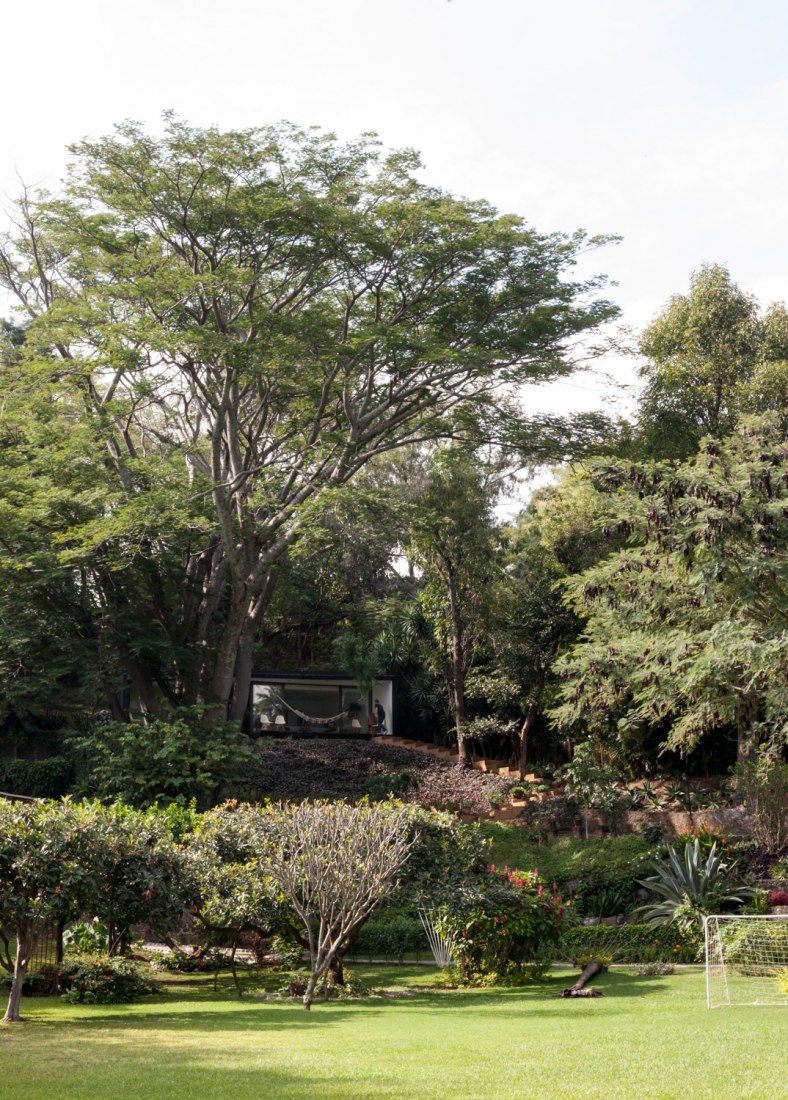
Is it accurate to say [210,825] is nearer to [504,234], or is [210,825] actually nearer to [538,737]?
[504,234]

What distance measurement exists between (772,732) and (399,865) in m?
7.46

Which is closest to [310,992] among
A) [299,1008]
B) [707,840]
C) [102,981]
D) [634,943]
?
[299,1008]

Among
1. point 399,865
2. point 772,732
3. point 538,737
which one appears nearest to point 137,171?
point 399,865

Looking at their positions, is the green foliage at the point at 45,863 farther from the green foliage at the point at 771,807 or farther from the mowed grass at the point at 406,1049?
the green foliage at the point at 771,807

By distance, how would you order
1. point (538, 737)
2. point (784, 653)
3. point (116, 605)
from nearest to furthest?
point (784, 653)
point (116, 605)
point (538, 737)

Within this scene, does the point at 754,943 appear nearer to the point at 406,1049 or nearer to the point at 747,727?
the point at 406,1049

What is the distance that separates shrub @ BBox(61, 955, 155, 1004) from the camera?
1299 cm

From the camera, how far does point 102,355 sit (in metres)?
20.8

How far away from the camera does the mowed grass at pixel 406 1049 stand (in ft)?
23.5

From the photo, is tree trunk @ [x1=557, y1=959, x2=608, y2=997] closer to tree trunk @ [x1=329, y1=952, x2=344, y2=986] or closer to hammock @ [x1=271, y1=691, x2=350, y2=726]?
tree trunk @ [x1=329, y1=952, x2=344, y2=986]

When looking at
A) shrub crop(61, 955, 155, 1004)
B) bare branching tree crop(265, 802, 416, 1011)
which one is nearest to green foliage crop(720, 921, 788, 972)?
bare branching tree crop(265, 802, 416, 1011)

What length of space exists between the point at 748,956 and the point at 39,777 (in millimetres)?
17596

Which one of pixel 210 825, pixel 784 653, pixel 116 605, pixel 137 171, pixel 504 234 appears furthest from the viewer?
pixel 116 605

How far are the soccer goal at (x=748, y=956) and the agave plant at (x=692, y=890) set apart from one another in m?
0.79
